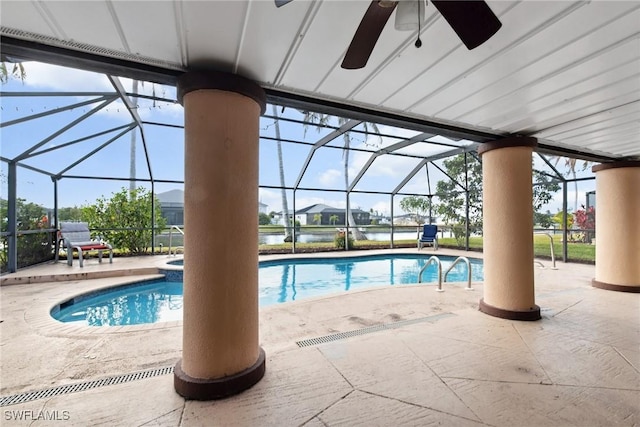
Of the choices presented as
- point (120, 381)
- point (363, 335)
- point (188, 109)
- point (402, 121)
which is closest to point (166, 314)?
point (120, 381)

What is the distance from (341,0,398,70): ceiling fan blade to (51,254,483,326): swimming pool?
13.9 ft

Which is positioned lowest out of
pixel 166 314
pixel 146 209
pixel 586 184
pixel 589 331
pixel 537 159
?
pixel 166 314

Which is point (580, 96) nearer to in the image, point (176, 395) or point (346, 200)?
point (176, 395)

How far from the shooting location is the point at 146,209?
8.42 m

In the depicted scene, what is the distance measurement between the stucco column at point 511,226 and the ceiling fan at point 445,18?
2.45 m

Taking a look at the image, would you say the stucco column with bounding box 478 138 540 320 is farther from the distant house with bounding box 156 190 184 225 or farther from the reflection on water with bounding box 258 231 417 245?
the distant house with bounding box 156 190 184 225

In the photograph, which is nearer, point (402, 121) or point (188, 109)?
point (188, 109)

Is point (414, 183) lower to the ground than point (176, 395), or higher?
higher

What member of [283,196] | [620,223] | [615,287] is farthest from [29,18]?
[283,196]

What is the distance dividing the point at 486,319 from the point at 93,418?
3.71 metres

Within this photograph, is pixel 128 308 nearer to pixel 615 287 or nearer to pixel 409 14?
pixel 409 14

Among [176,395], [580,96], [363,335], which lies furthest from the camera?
[363,335]

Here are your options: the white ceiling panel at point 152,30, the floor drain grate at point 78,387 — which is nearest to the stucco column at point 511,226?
the white ceiling panel at point 152,30

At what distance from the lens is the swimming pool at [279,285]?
438 cm
